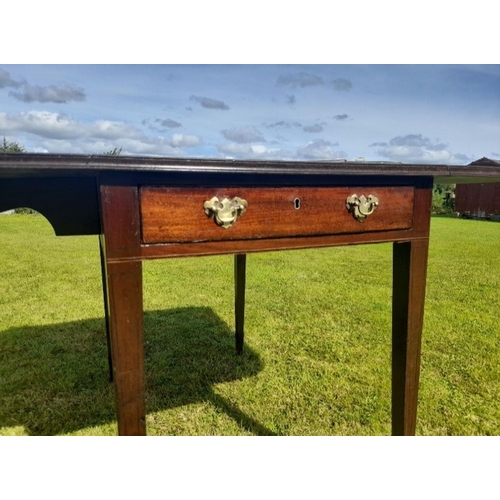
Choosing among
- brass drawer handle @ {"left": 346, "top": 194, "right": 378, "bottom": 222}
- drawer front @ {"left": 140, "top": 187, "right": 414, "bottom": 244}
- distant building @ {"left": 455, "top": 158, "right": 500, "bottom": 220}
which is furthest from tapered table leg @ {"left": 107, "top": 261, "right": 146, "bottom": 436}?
distant building @ {"left": 455, "top": 158, "right": 500, "bottom": 220}

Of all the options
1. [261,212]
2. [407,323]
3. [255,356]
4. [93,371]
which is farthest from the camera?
[255,356]

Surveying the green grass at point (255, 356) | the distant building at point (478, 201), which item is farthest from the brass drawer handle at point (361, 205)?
the distant building at point (478, 201)

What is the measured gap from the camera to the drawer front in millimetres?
1083

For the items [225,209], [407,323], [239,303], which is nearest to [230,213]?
[225,209]

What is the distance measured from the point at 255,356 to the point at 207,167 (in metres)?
1.98

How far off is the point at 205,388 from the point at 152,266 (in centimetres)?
371

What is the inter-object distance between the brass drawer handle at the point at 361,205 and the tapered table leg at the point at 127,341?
69cm

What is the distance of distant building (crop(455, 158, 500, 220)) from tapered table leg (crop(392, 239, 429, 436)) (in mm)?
18224

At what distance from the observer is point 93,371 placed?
255 cm

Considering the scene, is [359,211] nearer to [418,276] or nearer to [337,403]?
[418,276]

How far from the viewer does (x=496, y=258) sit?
22.2 feet

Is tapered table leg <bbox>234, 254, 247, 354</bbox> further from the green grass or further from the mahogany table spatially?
the mahogany table

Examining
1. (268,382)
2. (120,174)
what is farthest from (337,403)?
(120,174)

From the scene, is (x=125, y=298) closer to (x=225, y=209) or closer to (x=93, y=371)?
(x=225, y=209)
